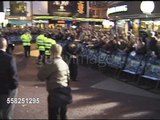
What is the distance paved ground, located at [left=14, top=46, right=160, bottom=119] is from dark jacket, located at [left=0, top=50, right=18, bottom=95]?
6.39ft

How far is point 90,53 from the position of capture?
19.7 metres

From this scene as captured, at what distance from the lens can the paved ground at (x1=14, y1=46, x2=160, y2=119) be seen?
370 inches

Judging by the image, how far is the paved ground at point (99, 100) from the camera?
30.8ft

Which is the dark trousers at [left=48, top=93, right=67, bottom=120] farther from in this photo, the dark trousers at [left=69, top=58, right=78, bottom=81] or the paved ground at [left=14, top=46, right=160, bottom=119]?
the dark trousers at [left=69, top=58, right=78, bottom=81]

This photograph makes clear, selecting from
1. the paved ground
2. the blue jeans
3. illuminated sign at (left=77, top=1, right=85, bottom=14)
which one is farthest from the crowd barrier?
illuminated sign at (left=77, top=1, right=85, bottom=14)

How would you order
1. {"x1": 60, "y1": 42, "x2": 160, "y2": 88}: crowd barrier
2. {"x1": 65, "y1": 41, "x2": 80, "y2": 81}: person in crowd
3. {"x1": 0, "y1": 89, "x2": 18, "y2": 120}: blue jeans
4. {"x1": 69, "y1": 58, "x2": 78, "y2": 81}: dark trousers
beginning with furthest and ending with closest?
1. {"x1": 65, "y1": 41, "x2": 80, "y2": 81}: person in crowd
2. {"x1": 69, "y1": 58, "x2": 78, "y2": 81}: dark trousers
3. {"x1": 60, "y1": 42, "x2": 160, "y2": 88}: crowd barrier
4. {"x1": 0, "y1": 89, "x2": 18, "y2": 120}: blue jeans

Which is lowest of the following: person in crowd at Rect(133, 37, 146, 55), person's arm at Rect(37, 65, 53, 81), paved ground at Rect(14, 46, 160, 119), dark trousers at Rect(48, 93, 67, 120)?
paved ground at Rect(14, 46, 160, 119)

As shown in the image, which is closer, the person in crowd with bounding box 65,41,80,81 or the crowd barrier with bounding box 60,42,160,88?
the crowd barrier with bounding box 60,42,160,88

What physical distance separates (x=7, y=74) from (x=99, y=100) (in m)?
4.41

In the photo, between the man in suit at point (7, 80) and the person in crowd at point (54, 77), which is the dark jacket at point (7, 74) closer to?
the man in suit at point (7, 80)

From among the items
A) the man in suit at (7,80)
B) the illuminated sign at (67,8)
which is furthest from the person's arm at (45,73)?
the illuminated sign at (67,8)

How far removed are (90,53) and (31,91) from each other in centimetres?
772

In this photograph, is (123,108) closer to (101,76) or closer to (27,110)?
(27,110)

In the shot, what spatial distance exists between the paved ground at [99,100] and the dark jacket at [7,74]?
6.39 ft
